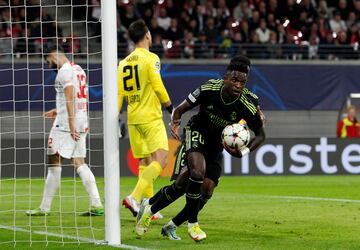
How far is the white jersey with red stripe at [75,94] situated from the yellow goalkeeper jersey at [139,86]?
0.97 m

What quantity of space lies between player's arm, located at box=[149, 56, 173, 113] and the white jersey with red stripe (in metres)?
1.34

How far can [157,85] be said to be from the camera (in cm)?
1071

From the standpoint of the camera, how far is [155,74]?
10797mm

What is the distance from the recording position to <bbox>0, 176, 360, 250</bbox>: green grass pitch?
891 cm

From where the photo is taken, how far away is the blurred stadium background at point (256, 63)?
72.5ft

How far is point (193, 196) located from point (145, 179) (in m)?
1.72

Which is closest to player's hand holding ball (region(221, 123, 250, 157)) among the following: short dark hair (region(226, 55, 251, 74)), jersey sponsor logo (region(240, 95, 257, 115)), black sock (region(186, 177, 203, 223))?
jersey sponsor logo (region(240, 95, 257, 115))

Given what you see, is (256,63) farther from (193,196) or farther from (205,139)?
(193,196)

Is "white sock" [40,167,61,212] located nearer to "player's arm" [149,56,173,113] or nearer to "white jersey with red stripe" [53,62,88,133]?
"white jersey with red stripe" [53,62,88,133]

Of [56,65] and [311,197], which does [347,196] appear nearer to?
[311,197]

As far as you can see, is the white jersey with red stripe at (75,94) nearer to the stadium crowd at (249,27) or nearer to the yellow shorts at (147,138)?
the yellow shorts at (147,138)

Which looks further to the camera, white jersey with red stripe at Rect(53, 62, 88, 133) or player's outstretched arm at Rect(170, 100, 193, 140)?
white jersey with red stripe at Rect(53, 62, 88, 133)

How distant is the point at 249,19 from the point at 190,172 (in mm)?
19078

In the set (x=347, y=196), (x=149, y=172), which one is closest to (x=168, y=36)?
(x=347, y=196)
